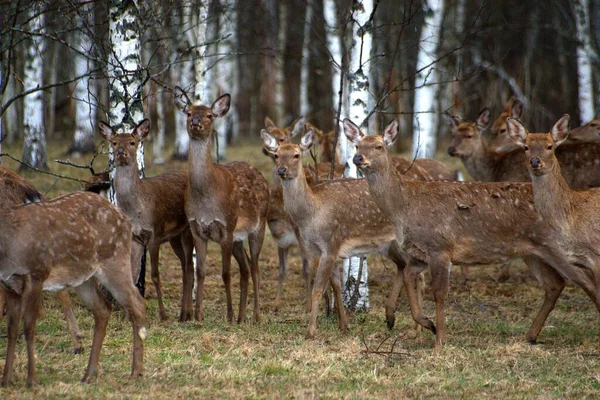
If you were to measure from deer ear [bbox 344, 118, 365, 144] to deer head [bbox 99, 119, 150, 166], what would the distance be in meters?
1.90

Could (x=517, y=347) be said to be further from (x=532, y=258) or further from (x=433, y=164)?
(x=433, y=164)

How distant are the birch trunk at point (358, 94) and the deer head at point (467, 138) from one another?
3506mm

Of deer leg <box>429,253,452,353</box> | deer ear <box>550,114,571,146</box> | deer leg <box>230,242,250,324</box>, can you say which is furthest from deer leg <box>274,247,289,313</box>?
deer ear <box>550,114,571,146</box>

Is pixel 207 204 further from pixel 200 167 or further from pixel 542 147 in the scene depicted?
pixel 542 147

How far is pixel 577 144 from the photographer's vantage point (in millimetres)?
12242

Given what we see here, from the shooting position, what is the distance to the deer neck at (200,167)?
9609mm

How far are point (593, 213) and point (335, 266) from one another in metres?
2.53

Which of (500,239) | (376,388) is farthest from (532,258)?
(376,388)

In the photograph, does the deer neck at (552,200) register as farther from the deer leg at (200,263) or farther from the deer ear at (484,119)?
the deer ear at (484,119)

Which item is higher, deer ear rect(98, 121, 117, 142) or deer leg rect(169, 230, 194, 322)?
deer ear rect(98, 121, 117, 142)

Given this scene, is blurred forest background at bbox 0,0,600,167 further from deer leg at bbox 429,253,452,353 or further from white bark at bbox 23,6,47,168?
deer leg at bbox 429,253,452,353

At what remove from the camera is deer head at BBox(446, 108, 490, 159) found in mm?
13555

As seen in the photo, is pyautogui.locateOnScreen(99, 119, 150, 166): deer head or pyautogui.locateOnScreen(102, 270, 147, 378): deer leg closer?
pyautogui.locateOnScreen(102, 270, 147, 378): deer leg

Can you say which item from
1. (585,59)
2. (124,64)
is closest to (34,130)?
(124,64)
